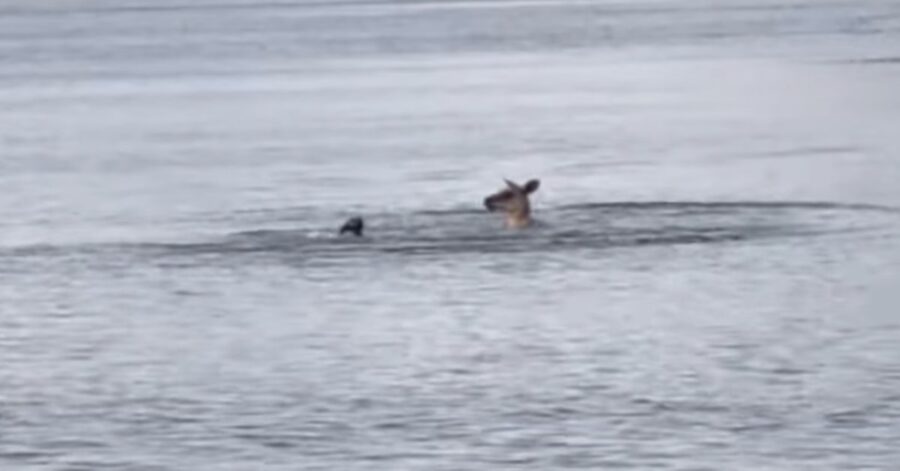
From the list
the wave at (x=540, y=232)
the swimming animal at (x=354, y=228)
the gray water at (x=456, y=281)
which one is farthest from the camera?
the swimming animal at (x=354, y=228)

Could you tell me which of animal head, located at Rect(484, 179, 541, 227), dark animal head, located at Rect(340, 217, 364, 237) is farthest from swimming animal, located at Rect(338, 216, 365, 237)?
animal head, located at Rect(484, 179, 541, 227)

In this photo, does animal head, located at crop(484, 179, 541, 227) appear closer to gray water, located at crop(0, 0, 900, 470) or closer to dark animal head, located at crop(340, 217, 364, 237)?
gray water, located at crop(0, 0, 900, 470)

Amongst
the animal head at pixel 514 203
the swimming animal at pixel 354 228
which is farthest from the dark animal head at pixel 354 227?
the animal head at pixel 514 203

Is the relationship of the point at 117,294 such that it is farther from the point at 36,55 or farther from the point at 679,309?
the point at 36,55

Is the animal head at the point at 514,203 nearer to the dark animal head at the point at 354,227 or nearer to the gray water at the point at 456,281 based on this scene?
the gray water at the point at 456,281

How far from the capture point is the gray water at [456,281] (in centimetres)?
1291

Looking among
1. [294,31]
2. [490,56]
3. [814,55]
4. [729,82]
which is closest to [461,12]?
[294,31]

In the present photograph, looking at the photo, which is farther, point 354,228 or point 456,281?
point 354,228

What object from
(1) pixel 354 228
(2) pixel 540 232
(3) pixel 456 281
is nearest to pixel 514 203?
(2) pixel 540 232

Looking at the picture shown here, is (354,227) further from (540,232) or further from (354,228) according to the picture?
(540,232)

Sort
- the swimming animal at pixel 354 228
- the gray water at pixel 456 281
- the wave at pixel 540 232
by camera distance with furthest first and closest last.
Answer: the swimming animal at pixel 354 228, the wave at pixel 540 232, the gray water at pixel 456 281

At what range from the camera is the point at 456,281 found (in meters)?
17.7

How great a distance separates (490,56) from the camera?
49875 mm

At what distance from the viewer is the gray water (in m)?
12.9
